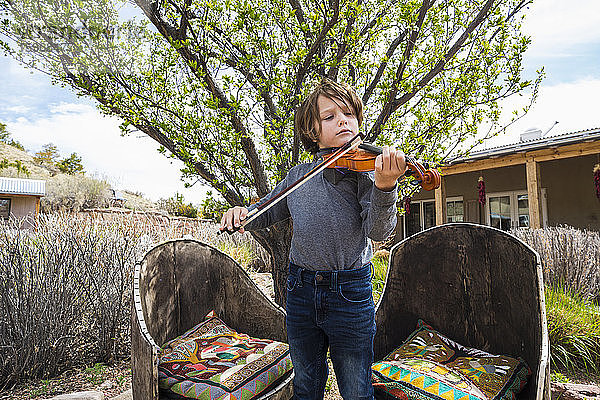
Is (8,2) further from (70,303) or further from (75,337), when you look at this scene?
(75,337)

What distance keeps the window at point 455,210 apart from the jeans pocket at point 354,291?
1080 cm

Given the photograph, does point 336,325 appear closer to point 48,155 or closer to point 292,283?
point 292,283

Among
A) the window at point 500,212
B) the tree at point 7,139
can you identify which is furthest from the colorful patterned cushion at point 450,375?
the tree at point 7,139

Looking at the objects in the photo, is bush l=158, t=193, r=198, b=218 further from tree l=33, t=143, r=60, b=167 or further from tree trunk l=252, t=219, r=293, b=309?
tree l=33, t=143, r=60, b=167

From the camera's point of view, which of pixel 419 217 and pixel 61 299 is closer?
pixel 61 299

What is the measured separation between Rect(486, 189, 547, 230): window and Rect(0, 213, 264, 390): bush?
9320 millimetres

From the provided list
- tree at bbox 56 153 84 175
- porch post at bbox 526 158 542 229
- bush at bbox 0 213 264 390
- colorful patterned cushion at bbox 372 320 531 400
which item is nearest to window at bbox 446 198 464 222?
porch post at bbox 526 158 542 229

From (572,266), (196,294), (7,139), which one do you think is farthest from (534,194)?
(7,139)

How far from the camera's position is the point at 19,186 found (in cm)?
1544

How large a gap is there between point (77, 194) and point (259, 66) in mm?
18402

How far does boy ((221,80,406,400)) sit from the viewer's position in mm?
1476

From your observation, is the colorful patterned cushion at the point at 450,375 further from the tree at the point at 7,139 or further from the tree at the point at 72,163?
the tree at the point at 7,139

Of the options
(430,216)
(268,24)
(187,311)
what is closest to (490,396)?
(187,311)

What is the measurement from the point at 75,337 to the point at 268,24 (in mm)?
2670
